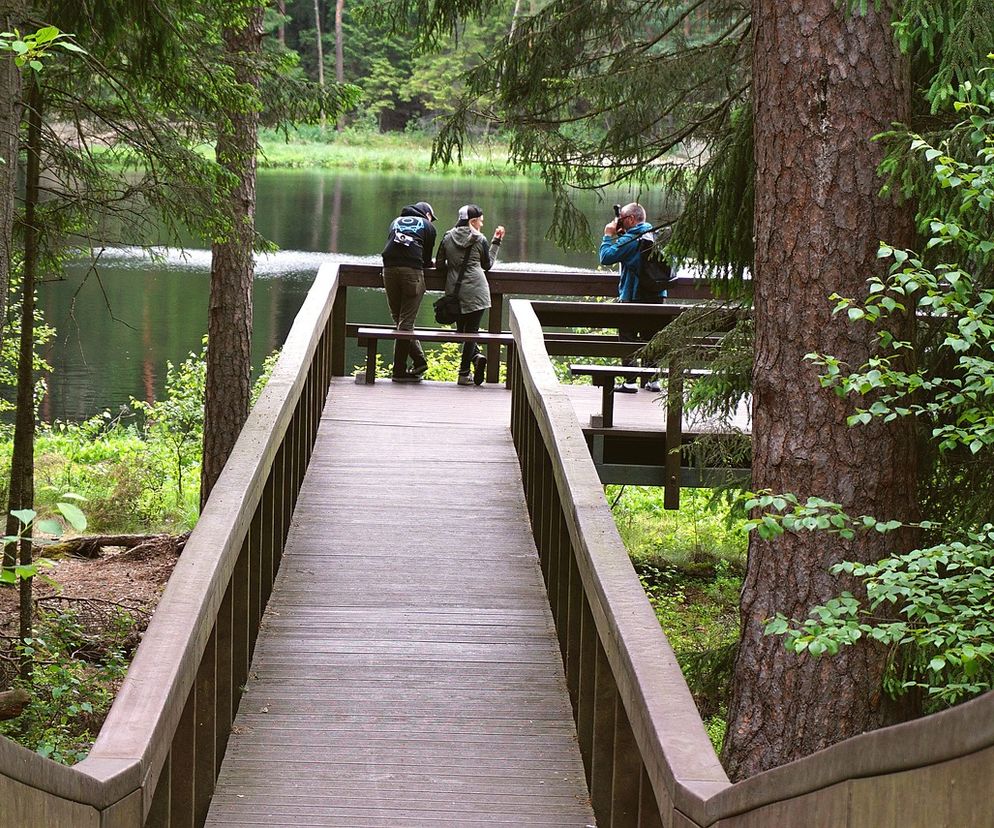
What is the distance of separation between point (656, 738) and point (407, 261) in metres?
8.12

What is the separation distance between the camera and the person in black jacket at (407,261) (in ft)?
33.6

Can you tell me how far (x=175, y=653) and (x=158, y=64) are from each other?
19.0ft

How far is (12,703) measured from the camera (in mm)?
6699

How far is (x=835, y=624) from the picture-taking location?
3822mm

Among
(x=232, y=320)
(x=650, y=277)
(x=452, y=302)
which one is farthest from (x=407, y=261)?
(x=650, y=277)

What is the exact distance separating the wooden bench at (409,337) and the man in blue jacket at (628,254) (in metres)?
0.98

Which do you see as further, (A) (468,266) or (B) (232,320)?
(B) (232,320)

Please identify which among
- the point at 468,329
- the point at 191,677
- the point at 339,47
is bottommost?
the point at 191,677

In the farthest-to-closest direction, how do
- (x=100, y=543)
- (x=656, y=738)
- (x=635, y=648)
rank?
1. (x=100, y=543)
2. (x=635, y=648)
3. (x=656, y=738)

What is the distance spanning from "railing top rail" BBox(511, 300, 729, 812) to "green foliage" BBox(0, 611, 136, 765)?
9.00ft

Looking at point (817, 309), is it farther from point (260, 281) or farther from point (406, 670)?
point (260, 281)

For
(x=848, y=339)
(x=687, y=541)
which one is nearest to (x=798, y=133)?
(x=848, y=339)

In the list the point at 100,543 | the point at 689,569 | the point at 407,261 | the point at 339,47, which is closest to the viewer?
the point at 407,261

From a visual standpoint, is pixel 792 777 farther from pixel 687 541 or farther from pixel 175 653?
pixel 687 541
